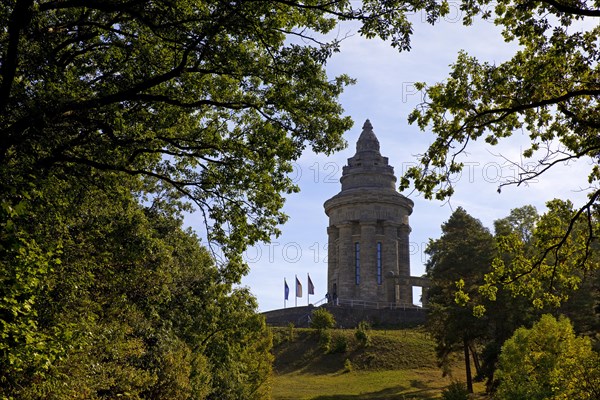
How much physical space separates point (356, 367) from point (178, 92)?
36.2 metres

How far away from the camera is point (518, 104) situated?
1372 centimetres

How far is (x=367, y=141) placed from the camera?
75062 mm

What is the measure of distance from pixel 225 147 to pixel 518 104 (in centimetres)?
658

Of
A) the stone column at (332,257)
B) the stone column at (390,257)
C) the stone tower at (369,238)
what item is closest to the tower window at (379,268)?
the stone tower at (369,238)

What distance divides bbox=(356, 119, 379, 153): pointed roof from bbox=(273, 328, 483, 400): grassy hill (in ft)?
76.6

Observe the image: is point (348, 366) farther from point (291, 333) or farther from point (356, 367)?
point (291, 333)

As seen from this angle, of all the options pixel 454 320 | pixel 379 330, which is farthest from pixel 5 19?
pixel 379 330

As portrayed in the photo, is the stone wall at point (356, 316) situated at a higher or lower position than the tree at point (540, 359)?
higher

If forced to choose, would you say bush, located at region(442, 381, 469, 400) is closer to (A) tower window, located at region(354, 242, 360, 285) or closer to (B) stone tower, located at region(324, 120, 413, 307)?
(B) stone tower, located at region(324, 120, 413, 307)

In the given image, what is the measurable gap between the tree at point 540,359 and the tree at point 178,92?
9.98 meters

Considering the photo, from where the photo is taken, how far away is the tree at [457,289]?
1496 inches

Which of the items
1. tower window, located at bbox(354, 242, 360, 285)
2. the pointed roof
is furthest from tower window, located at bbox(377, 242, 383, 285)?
the pointed roof

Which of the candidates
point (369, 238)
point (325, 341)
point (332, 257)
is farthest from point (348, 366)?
point (332, 257)

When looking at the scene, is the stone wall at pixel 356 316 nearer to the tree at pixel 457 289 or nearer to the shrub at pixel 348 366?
the shrub at pixel 348 366
